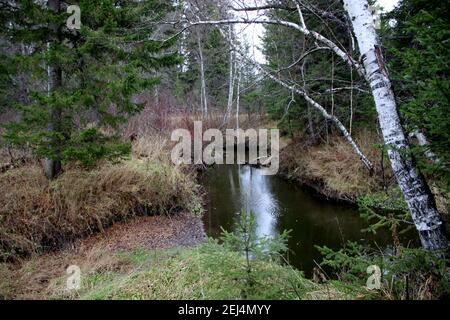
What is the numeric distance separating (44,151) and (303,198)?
697 cm

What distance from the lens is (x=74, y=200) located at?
5324 mm

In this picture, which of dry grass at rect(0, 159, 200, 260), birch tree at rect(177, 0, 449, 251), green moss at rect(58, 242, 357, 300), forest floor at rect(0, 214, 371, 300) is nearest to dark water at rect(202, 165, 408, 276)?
dry grass at rect(0, 159, 200, 260)

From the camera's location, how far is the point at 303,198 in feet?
29.9

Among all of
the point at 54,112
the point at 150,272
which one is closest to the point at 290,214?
the point at 150,272

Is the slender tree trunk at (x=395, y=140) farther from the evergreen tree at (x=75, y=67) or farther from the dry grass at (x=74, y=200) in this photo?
the dry grass at (x=74, y=200)

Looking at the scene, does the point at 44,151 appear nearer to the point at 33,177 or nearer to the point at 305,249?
the point at 33,177

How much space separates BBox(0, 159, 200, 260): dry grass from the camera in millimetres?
4809

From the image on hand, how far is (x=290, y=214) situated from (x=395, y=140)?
17.9 feet

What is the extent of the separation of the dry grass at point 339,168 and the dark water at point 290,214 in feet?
1.69

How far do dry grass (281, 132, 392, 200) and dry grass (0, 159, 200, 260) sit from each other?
4.72 m

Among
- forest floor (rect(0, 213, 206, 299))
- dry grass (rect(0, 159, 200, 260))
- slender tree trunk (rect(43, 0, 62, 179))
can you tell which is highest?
slender tree trunk (rect(43, 0, 62, 179))

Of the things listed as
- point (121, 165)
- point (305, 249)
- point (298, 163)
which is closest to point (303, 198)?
point (298, 163)

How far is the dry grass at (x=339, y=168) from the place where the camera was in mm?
8281

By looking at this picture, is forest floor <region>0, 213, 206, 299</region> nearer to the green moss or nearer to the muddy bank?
the muddy bank
